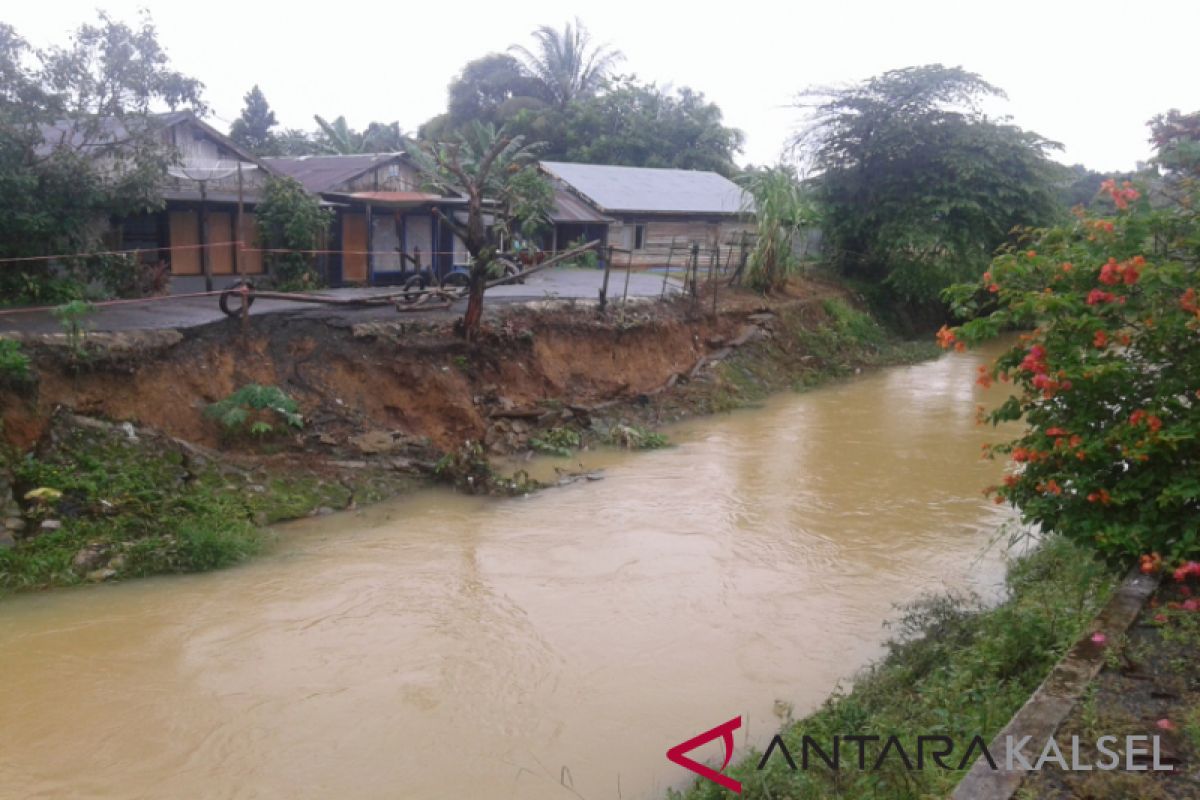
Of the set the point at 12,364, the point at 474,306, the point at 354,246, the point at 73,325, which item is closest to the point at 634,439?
the point at 474,306

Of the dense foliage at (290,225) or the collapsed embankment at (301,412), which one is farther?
the dense foliage at (290,225)

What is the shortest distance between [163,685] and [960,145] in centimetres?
2370

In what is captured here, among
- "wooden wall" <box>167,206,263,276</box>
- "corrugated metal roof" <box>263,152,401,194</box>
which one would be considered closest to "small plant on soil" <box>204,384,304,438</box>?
"wooden wall" <box>167,206,263,276</box>

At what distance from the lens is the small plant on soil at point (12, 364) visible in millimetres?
10062

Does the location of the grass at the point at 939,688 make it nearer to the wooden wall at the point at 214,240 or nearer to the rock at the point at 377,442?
the rock at the point at 377,442

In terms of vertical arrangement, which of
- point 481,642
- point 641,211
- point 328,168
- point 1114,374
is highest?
point 328,168

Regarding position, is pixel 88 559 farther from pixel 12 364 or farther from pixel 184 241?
pixel 184 241

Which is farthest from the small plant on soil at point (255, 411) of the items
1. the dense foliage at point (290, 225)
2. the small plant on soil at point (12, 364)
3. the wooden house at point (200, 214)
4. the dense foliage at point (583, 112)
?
the dense foliage at point (583, 112)

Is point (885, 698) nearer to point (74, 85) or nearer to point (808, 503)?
point (808, 503)

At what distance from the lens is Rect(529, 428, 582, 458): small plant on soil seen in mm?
14141

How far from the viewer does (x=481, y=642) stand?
7.98 metres

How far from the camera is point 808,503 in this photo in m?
12.3

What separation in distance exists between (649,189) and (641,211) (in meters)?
2.54

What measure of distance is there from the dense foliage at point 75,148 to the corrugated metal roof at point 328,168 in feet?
15.6
